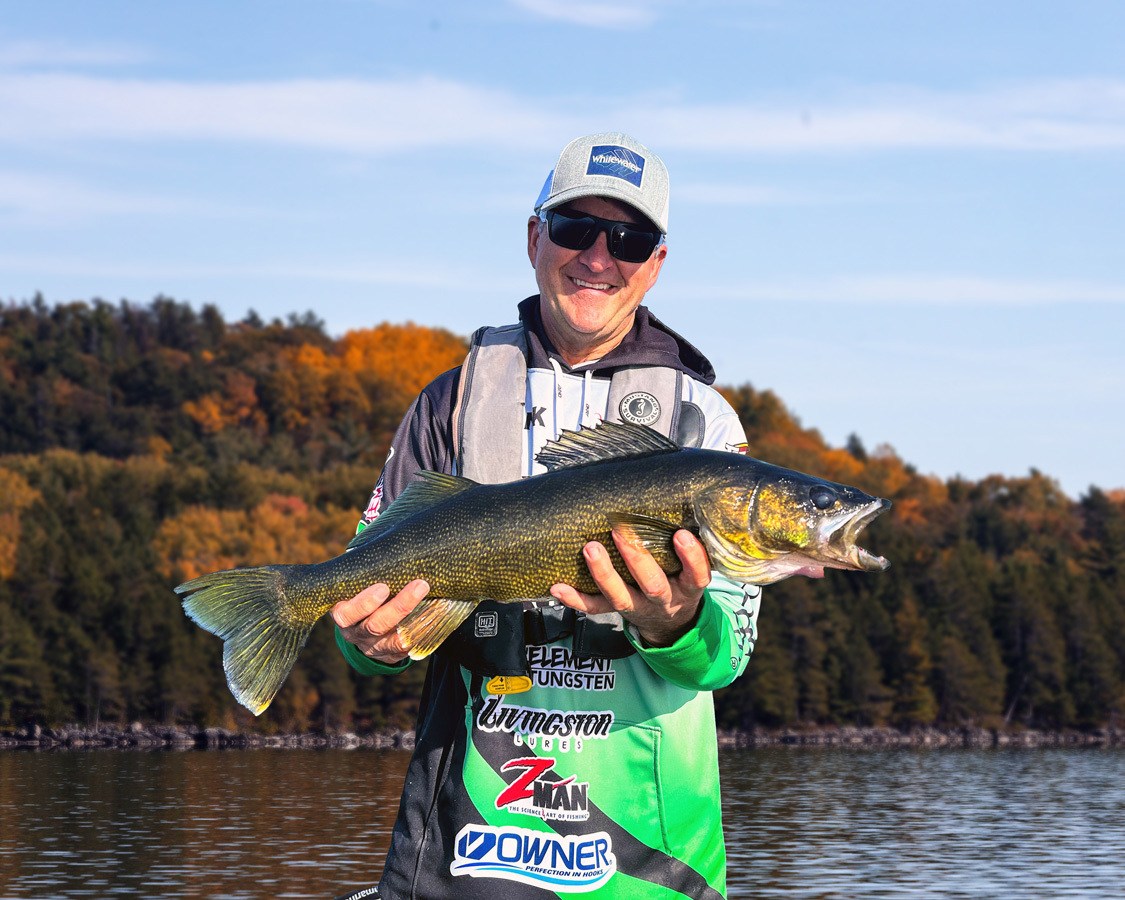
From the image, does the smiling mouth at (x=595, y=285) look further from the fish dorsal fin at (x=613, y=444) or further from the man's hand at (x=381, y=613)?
the man's hand at (x=381, y=613)

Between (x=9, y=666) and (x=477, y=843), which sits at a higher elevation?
(x=9, y=666)

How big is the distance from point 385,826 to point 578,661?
101m

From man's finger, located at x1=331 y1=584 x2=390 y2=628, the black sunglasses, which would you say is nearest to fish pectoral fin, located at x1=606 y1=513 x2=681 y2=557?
man's finger, located at x1=331 y1=584 x2=390 y2=628

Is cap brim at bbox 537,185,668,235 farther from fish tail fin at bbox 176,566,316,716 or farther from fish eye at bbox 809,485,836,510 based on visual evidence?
fish tail fin at bbox 176,566,316,716

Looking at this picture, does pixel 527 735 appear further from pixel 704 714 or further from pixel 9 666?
A: pixel 9 666

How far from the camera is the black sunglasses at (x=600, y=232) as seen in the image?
7.38m

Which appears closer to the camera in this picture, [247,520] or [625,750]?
[625,750]

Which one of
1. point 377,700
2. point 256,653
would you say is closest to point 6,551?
point 377,700

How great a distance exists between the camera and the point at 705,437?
7.47 meters

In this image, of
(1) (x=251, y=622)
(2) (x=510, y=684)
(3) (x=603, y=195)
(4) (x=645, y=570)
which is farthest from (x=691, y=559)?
(1) (x=251, y=622)

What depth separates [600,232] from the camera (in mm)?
7395

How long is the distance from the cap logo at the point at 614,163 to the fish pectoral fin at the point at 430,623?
6.50 feet

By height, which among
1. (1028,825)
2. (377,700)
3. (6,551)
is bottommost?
(1028,825)

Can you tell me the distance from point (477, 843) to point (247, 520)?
185 metres
